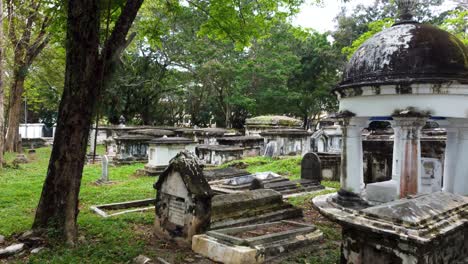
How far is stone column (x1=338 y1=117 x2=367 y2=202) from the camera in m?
6.82

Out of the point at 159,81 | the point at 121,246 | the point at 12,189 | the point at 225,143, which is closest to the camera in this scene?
the point at 121,246

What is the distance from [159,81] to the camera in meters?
29.1

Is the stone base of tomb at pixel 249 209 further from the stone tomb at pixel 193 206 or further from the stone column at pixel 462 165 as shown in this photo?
the stone column at pixel 462 165

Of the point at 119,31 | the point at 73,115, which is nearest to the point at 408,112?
the point at 119,31

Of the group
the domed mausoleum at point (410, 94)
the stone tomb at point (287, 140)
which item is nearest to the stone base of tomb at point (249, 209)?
the domed mausoleum at point (410, 94)

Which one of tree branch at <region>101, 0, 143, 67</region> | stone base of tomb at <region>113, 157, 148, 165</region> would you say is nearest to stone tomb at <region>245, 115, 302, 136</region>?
stone base of tomb at <region>113, 157, 148, 165</region>

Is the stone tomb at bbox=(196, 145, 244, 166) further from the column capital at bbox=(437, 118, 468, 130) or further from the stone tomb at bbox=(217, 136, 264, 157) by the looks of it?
the column capital at bbox=(437, 118, 468, 130)

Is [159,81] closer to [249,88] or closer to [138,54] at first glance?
[138,54]

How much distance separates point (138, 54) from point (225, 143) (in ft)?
45.6

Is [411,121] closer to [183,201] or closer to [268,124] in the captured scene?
[183,201]

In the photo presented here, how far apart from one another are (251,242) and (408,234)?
2462 millimetres

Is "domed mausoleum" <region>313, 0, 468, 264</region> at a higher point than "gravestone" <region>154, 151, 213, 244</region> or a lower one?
higher

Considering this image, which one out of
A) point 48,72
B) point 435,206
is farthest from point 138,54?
point 435,206

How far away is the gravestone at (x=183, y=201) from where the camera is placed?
5629 mm
